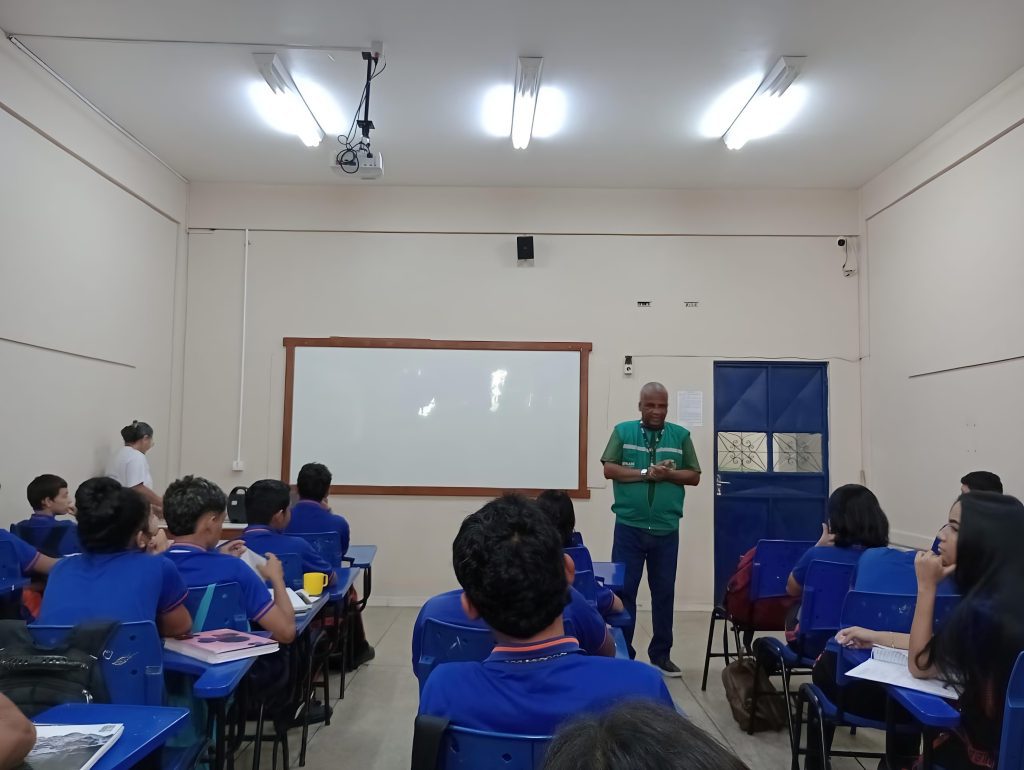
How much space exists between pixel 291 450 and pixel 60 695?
14.9 feet

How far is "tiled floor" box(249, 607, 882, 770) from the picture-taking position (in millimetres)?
2959

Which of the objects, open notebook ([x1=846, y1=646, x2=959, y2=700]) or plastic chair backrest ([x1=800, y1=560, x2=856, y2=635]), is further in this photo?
plastic chair backrest ([x1=800, y1=560, x2=856, y2=635])

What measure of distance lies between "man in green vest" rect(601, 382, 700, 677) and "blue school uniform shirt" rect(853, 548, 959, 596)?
1.58 meters

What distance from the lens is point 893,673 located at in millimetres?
1900

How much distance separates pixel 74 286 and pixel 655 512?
13.2ft

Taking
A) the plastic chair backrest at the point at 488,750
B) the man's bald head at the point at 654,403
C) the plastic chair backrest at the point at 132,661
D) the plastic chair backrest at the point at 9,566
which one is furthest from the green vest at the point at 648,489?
the plastic chair backrest at the point at 488,750

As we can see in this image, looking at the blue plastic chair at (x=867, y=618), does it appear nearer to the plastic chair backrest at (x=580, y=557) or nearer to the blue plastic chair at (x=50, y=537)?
the plastic chair backrest at (x=580, y=557)

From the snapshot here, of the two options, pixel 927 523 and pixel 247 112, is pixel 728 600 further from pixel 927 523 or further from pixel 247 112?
pixel 247 112

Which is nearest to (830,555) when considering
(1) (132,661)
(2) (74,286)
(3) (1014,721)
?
(3) (1014,721)

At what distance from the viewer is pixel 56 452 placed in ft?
14.7

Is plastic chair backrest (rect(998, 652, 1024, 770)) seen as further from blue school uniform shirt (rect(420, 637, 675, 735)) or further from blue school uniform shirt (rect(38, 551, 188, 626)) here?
blue school uniform shirt (rect(38, 551, 188, 626))

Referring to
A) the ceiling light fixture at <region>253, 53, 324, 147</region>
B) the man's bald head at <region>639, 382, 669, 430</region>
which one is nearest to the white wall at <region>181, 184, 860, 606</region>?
the ceiling light fixture at <region>253, 53, 324, 147</region>

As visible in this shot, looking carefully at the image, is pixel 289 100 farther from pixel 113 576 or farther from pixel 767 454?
pixel 767 454

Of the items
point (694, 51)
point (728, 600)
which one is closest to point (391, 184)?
point (694, 51)
